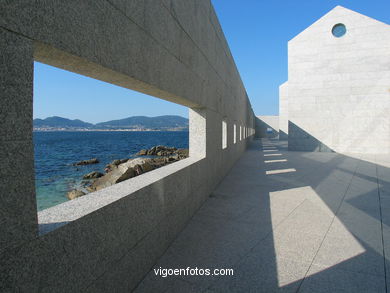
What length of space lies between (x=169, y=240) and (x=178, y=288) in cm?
103

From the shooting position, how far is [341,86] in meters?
18.4

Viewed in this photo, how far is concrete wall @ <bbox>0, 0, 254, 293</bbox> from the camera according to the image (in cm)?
150

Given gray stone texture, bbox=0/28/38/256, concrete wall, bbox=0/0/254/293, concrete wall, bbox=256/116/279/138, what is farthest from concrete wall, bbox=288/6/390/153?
concrete wall, bbox=256/116/279/138

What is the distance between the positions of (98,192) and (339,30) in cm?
2119

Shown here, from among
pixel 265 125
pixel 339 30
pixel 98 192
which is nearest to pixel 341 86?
pixel 339 30

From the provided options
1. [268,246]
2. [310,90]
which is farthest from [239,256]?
[310,90]

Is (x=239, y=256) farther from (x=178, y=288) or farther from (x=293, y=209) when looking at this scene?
(x=293, y=209)

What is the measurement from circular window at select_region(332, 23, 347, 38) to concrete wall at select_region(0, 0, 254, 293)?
59.3 ft

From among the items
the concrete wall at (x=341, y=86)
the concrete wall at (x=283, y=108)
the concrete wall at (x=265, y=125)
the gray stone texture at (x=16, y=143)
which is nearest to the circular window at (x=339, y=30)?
the concrete wall at (x=341, y=86)

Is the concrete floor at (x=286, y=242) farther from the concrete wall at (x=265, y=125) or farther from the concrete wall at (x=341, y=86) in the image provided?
the concrete wall at (x=265, y=125)

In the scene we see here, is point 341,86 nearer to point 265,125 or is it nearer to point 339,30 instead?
point 339,30

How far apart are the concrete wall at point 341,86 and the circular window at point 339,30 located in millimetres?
225

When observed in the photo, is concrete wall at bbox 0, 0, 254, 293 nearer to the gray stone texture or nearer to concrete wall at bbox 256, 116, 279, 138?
the gray stone texture

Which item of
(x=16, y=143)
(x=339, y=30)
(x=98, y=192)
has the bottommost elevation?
(x=98, y=192)
